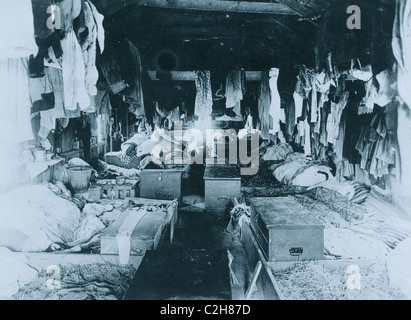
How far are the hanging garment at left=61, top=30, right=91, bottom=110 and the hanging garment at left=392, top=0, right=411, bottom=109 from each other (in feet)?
11.1

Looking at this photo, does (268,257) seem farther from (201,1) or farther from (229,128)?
(229,128)

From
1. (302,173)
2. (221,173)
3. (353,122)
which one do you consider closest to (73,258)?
(221,173)

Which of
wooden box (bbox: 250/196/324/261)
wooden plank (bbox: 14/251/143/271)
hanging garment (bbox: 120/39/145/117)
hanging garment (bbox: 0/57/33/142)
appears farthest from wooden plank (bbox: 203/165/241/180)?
hanging garment (bbox: 0/57/33/142)

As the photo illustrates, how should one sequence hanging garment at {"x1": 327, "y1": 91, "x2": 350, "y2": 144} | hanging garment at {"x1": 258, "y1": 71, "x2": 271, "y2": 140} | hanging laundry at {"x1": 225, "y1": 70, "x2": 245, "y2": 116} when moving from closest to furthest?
hanging garment at {"x1": 327, "y1": 91, "x2": 350, "y2": 144}, hanging laundry at {"x1": 225, "y1": 70, "x2": 245, "y2": 116}, hanging garment at {"x1": 258, "y1": 71, "x2": 271, "y2": 140}

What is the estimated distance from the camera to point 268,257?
144 inches

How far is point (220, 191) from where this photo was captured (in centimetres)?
682

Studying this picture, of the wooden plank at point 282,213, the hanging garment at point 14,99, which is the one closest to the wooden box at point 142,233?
the wooden plank at point 282,213

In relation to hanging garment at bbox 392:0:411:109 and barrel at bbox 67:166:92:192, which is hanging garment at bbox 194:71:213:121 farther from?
hanging garment at bbox 392:0:411:109

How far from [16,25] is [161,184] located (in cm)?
493

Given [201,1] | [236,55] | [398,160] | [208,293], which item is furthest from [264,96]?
[208,293]

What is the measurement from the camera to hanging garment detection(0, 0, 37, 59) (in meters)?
2.80

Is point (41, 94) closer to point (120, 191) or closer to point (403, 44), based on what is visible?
point (120, 191)

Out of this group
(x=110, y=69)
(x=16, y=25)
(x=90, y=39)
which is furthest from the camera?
(x=110, y=69)

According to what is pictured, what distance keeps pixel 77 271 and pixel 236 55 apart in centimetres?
619
